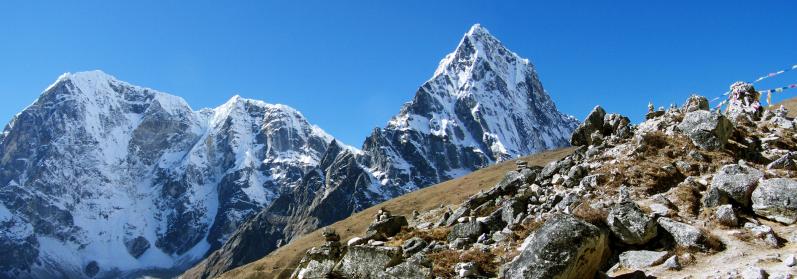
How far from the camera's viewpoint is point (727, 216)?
18.6m

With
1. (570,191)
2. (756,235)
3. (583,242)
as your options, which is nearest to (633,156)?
(570,191)

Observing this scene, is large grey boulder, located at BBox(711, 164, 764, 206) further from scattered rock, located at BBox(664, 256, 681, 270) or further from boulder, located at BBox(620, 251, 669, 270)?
scattered rock, located at BBox(664, 256, 681, 270)

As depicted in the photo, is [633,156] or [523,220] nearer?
[523,220]

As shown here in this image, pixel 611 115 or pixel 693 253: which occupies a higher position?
pixel 611 115

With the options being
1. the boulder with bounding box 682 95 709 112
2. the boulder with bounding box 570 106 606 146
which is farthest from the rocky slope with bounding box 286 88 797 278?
the boulder with bounding box 570 106 606 146

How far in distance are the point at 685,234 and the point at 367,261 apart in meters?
9.41

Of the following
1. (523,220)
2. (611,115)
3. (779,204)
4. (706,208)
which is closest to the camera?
(779,204)

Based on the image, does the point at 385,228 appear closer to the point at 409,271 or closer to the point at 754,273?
the point at 409,271

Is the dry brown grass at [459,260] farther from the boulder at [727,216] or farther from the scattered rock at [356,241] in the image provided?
the boulder at [727,216]

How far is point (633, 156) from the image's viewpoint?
85.5ft

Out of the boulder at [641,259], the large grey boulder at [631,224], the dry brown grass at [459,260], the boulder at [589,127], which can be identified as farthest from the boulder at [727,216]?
the boulder at [589,127]

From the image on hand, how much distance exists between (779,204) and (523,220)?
7691 millimetres

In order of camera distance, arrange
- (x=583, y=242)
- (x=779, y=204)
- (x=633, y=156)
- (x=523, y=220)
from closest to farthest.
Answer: (x=583, y=242) < (x=779, y=204) < (x=523, y=220) < (x=633, y=156)

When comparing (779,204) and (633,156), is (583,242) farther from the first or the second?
(633,156)
